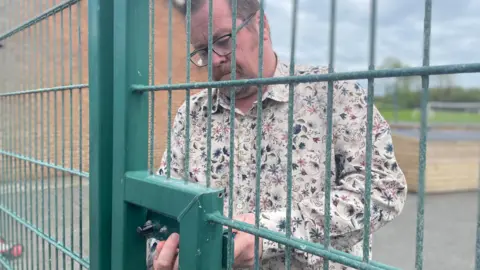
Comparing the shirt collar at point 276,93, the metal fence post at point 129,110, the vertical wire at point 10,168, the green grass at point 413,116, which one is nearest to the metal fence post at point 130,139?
the metal fence post at point 129,110

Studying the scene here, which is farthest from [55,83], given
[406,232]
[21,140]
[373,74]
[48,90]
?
[406,232]

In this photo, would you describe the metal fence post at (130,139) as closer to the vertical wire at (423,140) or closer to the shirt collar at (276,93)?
the shirt collar at (276,93)

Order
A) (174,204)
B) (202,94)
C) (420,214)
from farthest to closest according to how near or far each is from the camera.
Result: 1. (202,94)
2. (174,204)
3. (420,214)

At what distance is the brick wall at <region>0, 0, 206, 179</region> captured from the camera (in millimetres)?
1141

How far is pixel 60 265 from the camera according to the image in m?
1.46

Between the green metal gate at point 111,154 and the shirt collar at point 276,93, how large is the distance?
18 cm

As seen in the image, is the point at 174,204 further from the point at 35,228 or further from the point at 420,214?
the point at 35,228

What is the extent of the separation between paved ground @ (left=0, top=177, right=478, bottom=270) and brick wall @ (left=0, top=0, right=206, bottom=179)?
0.33ft

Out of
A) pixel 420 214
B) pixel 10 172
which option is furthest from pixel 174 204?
pixel 10 172

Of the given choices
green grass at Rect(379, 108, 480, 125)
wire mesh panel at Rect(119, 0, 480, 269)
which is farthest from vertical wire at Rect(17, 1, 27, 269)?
green grass at Rect(379, 108, 480, 125)

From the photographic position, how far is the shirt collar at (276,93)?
104 cm

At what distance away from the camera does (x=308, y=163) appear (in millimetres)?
1002

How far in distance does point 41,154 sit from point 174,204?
962 millimetres

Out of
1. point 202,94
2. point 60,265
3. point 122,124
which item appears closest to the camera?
point 122,124
